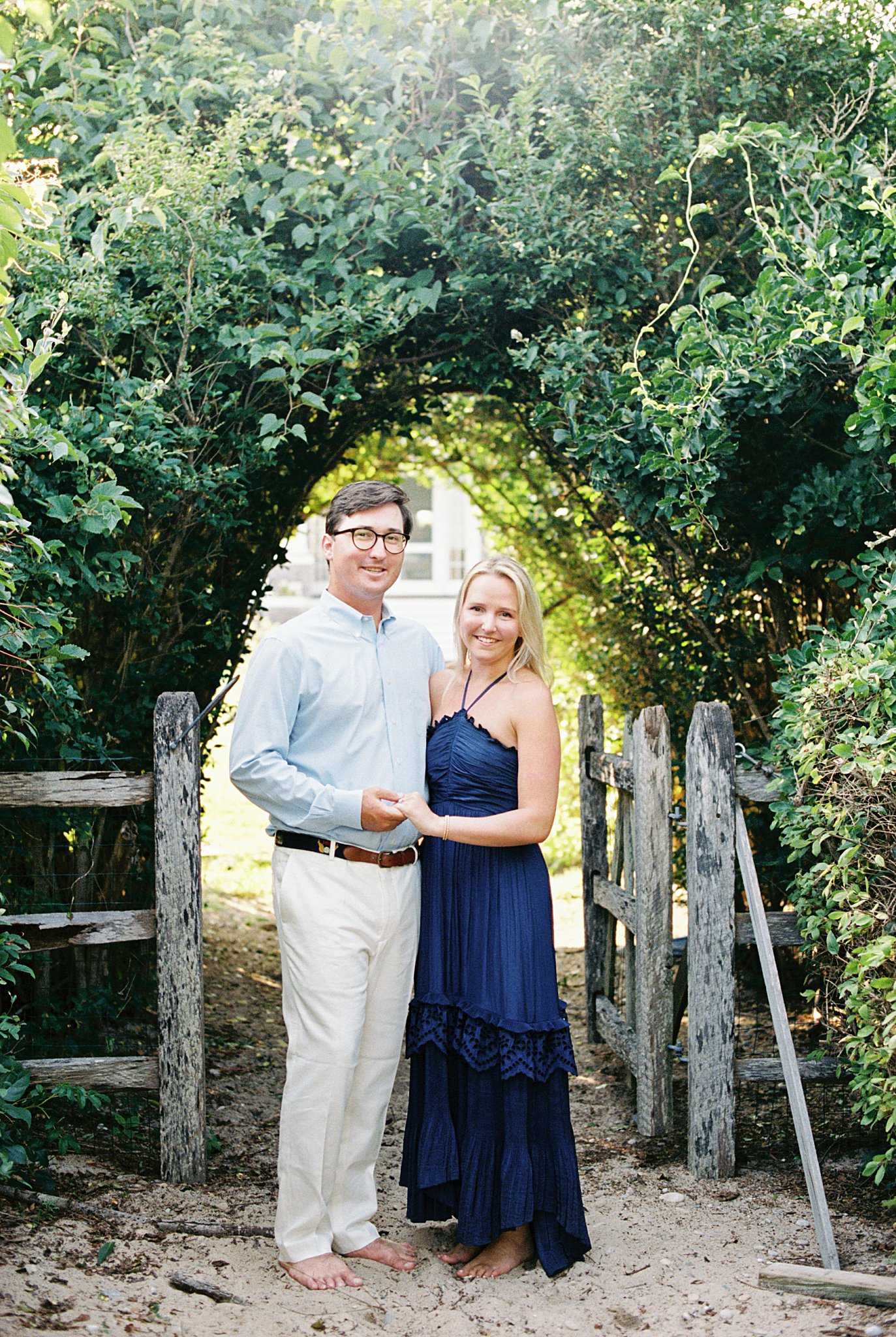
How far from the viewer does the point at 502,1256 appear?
351cm

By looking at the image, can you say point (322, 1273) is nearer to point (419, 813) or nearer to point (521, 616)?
point (419, 813)

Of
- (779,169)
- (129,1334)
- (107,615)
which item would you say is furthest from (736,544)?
(129,1334)

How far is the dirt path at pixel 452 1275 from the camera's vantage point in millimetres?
3086

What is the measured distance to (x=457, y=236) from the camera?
4.94m

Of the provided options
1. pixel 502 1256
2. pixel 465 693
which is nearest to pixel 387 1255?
pixel 502 1256

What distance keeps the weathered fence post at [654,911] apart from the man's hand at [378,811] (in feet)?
5.17

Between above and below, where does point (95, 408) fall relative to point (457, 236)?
below

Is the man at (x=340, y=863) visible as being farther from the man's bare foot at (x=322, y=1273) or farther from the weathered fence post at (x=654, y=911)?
the weathered fence post at (x=654, y=911)

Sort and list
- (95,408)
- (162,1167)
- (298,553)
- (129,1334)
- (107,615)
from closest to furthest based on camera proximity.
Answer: (129,1334), (162,1167), (95,408), (107,615), (298,553)

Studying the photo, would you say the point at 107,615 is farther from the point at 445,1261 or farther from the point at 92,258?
the point at 445,1261

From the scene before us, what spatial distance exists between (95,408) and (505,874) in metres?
2.55

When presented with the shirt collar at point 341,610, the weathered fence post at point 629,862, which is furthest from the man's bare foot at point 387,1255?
the shirt collar at point 341,610

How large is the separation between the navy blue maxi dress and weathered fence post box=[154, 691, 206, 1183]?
0.94m

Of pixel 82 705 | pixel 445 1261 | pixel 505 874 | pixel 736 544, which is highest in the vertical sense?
pixel 736 544
